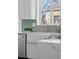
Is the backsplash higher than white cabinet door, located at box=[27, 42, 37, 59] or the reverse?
higher

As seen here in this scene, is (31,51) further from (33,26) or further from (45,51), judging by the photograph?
(33,26)

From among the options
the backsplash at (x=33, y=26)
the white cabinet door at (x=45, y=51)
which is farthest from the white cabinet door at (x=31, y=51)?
the backsplash at (x=33, y=26)

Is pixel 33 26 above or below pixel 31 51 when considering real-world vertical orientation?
above

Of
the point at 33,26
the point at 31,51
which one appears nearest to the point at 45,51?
the point at 31,51

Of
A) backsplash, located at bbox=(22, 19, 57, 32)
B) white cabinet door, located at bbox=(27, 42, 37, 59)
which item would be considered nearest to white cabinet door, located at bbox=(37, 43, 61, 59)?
→ white cabinet door, located at bbox=(27, 42, 37, 59)

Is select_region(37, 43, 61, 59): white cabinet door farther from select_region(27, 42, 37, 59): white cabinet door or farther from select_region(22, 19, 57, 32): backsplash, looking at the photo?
select_region(22, 19, 57, 32): backsplash

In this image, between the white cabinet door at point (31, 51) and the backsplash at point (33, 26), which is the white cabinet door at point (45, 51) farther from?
the backsplash at point (33, 26)
